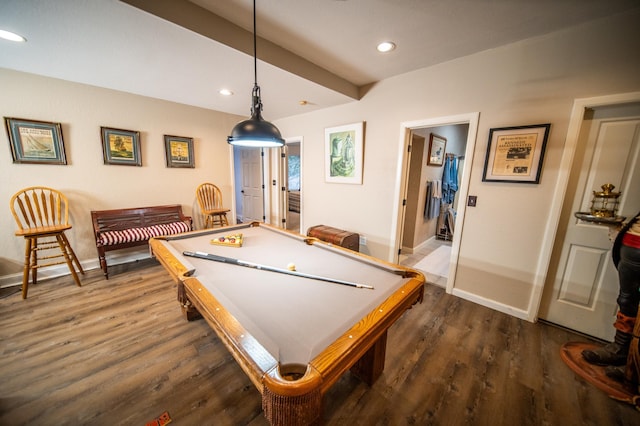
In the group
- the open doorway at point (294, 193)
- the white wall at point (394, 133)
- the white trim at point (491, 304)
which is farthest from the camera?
the open doorway at point (294, 193)

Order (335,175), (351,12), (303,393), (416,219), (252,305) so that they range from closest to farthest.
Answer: (303,393) → (252,305) → (351,12) → (335,175) → (416,219)

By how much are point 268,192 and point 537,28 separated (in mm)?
4279

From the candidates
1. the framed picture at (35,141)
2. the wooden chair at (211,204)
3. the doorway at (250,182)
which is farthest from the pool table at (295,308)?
the doorway at (250,182)

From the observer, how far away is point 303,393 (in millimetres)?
641

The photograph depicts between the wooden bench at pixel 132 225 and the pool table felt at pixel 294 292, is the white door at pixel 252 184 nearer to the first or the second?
the wooden bench at pixel 132 225

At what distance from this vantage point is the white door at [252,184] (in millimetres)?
4883

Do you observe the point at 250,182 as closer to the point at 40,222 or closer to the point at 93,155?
the point at 93,155

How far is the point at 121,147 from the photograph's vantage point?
3.06 metres

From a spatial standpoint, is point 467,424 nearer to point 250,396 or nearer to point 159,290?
point 250,396

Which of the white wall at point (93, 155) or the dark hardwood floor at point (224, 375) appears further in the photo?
the white wall at point (93, 155)

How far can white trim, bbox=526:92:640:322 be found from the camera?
5.33ft

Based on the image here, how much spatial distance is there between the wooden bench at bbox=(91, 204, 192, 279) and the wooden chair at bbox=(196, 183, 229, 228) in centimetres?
36

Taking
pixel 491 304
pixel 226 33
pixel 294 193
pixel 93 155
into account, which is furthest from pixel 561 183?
pixel 294 193

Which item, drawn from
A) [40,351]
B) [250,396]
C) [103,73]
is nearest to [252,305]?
[250,396]
